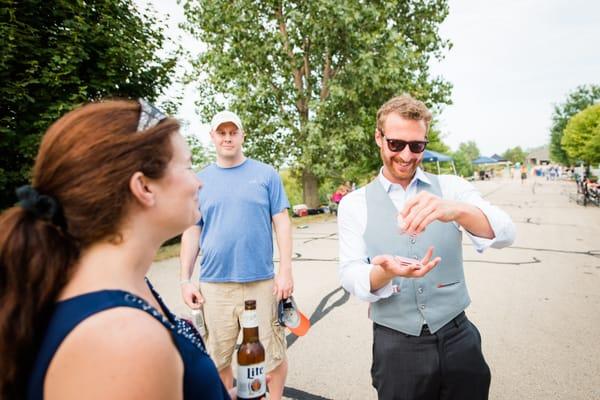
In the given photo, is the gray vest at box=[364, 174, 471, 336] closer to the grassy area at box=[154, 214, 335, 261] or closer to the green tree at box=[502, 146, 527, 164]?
the grassy area at box=[154, 214, 335, 261]

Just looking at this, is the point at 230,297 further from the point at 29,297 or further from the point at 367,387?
the point at 29,297

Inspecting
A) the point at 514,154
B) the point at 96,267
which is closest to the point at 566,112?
the point at 96,267

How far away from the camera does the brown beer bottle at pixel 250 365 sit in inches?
60.2

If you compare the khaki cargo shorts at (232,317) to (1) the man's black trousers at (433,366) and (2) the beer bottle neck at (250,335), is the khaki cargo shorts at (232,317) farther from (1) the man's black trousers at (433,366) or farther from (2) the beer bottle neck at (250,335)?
(1) the man's black trousers at (433,366)

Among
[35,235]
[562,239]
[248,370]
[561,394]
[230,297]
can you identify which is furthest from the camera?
[562,239]

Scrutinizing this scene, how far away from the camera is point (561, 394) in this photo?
310 cm

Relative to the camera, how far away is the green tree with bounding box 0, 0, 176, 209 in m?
7.06

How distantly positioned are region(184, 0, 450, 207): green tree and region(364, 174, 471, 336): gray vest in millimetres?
11469

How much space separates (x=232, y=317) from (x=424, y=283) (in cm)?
155

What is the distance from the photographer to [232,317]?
2760 mm

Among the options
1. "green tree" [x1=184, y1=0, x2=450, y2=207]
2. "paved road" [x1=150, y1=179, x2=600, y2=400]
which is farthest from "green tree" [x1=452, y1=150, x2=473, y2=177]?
"paved road" [x1=150, y1=179, x2=600, y2=400]

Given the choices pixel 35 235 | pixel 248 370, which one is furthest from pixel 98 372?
pixel 248 370

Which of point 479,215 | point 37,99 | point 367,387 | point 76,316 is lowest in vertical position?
point 367,387

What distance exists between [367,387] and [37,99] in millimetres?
8424
